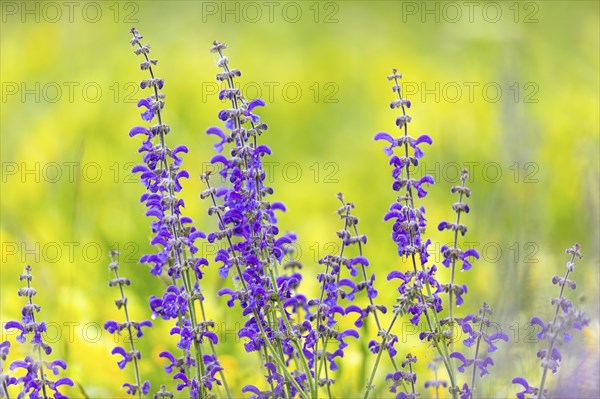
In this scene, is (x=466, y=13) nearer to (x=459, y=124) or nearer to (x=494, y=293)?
(x=459, y=124)

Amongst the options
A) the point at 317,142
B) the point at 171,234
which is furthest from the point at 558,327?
the point at 317,142

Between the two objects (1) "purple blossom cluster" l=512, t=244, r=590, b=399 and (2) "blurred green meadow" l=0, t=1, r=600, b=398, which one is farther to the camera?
(2) "blurred green meadow" l=0, t=1, r=600, b=398

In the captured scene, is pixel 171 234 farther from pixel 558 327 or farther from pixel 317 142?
pixel 317 142

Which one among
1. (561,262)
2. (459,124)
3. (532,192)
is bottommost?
(561,262)

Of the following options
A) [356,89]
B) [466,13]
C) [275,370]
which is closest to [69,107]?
[356,89]

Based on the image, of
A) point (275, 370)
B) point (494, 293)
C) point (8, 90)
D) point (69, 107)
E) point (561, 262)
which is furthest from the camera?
point (8, 90)

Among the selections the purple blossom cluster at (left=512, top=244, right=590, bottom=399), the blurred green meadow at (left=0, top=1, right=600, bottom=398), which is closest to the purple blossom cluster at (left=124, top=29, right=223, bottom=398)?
the blurred green meadow at (left=0, top=1, right=600, bottom=398)

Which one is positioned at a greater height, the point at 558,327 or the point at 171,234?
the point at 171,234

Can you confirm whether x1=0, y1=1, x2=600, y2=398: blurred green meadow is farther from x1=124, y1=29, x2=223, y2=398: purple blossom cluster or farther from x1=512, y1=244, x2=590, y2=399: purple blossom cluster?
x1=124, y1=29, x2=223, y2=398: purple blossom cluster
